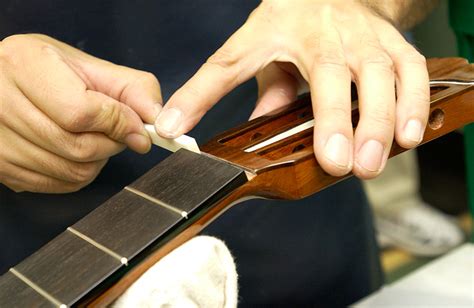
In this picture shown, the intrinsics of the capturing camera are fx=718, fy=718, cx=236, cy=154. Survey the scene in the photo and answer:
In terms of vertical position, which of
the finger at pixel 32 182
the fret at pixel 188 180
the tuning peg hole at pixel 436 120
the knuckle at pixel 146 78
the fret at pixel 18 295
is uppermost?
the knuckle at pixel 146 78

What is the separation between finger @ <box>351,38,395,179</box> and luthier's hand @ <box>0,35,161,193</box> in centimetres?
19

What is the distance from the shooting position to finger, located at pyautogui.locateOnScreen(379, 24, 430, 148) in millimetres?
579

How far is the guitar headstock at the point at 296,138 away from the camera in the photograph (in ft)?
1.78

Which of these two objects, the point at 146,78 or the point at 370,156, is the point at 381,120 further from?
the point at 146,78

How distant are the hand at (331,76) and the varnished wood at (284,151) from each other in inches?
0.8

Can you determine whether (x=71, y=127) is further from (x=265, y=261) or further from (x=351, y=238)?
(x=351, y=238)

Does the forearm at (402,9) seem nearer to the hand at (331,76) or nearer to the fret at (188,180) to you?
the hand at (331,76)

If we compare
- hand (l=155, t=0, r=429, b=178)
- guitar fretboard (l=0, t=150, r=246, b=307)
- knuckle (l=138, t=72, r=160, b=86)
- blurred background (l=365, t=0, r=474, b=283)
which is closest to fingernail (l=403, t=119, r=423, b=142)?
hand (l=155, t=0, r=429, b=178)

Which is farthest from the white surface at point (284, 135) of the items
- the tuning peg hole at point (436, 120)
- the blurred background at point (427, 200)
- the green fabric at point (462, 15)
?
the blurred background at point (427, 200)

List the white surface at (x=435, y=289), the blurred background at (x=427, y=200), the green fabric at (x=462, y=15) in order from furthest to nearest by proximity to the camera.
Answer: the blurred background at (x=427, y=200)
the green fabric at (x=462, y=15)
the white surface at (x=435, y=289)

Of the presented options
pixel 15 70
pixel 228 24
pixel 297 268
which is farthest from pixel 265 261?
pixel 15 70

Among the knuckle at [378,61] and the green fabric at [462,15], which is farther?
the green fabric at [462,15]

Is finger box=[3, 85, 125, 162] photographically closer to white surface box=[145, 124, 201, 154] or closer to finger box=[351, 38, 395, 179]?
white surface box=[145, 124, 201, 154]

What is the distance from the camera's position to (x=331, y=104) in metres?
0.58
